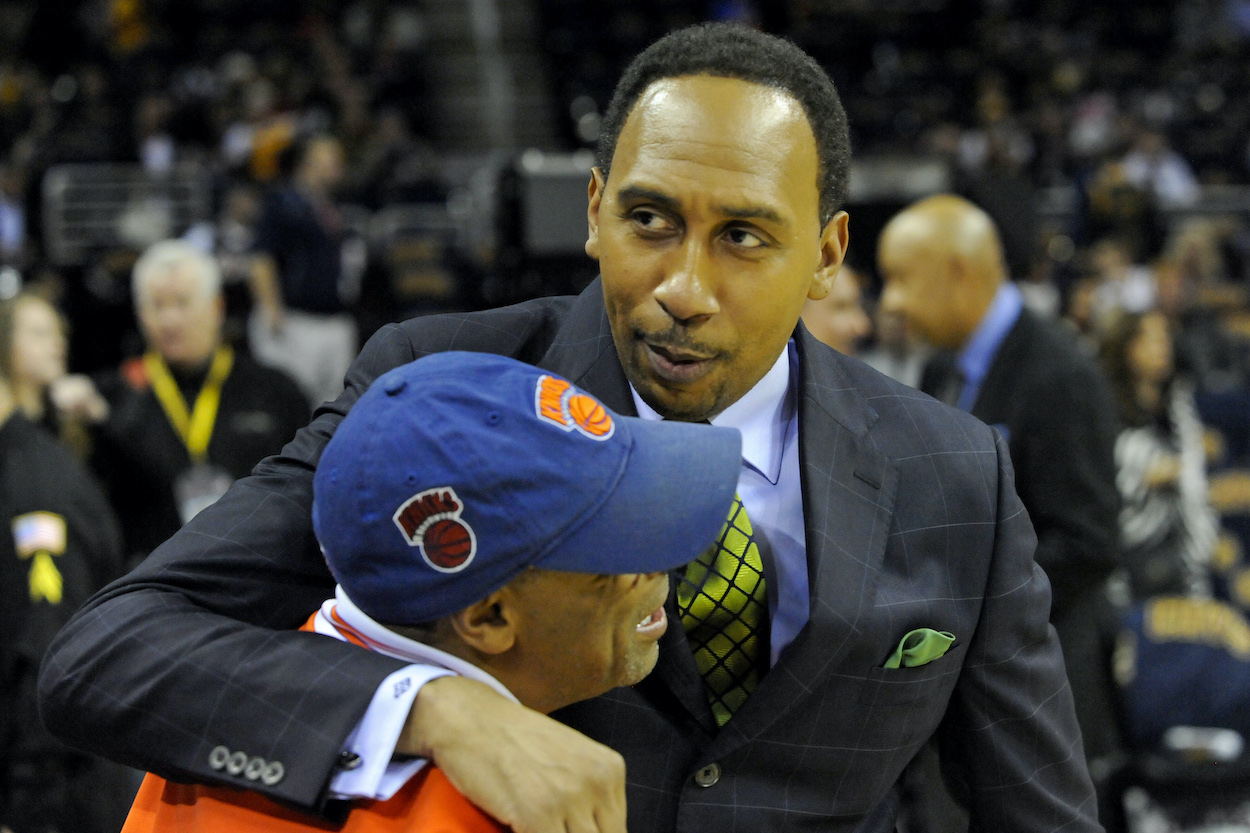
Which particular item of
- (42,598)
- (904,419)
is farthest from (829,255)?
(42,598)

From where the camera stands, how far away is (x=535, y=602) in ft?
4.10

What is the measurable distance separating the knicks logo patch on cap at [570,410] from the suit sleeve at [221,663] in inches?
11.5

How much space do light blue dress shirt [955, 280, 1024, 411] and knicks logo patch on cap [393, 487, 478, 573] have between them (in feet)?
9.73

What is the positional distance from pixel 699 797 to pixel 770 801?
0.09 meters

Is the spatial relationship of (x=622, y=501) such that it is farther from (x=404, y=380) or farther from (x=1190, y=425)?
(x=1190, y=425)

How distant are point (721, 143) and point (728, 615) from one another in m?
0.55

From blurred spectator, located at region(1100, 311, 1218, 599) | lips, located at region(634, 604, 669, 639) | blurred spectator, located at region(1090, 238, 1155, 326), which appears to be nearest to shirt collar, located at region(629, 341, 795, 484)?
lips, located at region(634, 604, 669, 639)

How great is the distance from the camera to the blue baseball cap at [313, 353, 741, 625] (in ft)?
3.83

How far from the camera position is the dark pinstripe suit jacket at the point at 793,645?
1328 mm

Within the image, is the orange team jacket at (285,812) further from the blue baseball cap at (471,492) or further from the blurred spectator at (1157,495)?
the blurred spectator at (1157,495)

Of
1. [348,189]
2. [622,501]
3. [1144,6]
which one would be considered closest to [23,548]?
[622,501]

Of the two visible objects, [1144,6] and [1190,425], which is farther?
[1144,6]

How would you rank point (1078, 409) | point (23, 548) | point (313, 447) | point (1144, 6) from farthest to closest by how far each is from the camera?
point (1144, 6) → point (1078, 409) → point (23, 548) → point (313, 447)

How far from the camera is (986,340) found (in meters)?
4.00
